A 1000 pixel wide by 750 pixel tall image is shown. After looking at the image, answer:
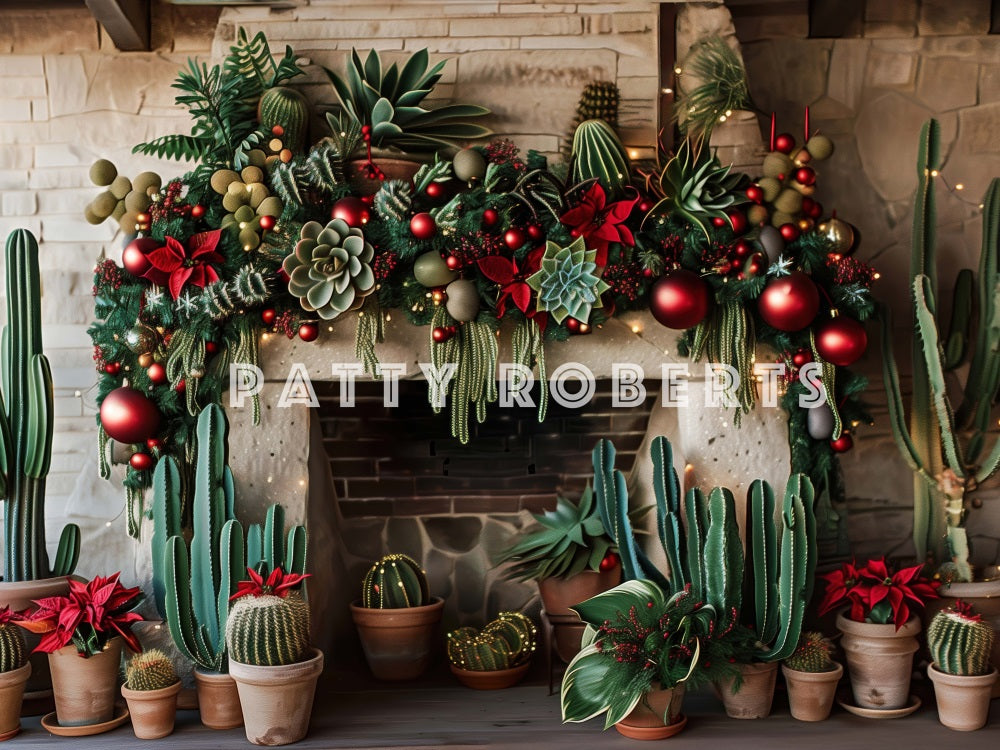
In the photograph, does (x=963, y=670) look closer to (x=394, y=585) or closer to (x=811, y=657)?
(x=811, y=657)

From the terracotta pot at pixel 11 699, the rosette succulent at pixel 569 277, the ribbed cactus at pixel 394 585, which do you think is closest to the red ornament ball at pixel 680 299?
the rosette succulent at pixel 569 277

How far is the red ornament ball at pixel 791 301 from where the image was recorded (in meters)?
2.72

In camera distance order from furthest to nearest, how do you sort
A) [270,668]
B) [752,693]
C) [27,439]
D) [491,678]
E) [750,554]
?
[491,678] → [27,439] → [750,554] → [752,693] → [270,668]

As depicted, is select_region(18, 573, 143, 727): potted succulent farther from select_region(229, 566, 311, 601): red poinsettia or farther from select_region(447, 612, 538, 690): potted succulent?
select_region(447, 612, 538, 690): potted succulent

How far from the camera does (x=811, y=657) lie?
8.88 feet

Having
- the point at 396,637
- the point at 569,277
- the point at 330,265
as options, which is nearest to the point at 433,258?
the point at 330,265

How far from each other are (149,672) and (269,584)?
408 millimetres

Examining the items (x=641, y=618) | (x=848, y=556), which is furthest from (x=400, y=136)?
(x=848, y=556)

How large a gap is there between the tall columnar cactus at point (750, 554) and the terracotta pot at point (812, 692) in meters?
0.08

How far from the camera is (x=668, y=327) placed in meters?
2.88

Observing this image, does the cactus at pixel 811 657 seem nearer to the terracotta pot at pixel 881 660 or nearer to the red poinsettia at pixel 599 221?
the terracotta pot at pixel 881 660

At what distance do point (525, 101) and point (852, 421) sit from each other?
1.50 meters

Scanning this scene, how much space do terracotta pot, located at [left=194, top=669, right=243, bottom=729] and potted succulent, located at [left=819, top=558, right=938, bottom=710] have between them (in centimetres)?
178

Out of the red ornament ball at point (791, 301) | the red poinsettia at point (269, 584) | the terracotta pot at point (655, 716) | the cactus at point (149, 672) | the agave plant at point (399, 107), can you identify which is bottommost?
the terracotta pot at point (655, 716)
